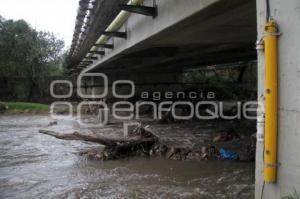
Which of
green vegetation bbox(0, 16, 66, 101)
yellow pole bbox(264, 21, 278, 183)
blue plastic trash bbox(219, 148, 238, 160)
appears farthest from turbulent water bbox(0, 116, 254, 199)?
green vegetation bbox(0, 16, 66, 101)

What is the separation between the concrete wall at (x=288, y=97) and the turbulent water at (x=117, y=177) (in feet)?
8.61

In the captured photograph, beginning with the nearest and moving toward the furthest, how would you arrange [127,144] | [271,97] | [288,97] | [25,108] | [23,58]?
1. [288,97]
2. [271,97]
3. [127,144]
4. [25,108]
5. [23,58]

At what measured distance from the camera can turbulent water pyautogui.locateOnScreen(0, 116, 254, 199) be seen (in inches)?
285

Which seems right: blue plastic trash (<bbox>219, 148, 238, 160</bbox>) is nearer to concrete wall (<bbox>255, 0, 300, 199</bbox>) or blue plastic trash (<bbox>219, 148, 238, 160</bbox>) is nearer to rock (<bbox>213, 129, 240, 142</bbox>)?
rock (<bbox>213, 129, 240, 142</bbox>)

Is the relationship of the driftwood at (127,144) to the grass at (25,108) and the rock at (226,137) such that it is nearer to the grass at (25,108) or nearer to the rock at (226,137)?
the rock at (226,137)

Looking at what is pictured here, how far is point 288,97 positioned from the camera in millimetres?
4141

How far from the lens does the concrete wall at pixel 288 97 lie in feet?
13.2

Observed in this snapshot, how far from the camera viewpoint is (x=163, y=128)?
17.1m

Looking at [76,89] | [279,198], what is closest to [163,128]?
[279,198]

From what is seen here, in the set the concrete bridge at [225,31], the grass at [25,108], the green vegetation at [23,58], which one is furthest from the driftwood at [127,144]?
the green vegetation at [23,58]

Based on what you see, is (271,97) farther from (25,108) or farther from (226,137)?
(25,108)

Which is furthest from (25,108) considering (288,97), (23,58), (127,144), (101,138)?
(288,97)

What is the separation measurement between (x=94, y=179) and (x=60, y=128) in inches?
407

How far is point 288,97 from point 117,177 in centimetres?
510
